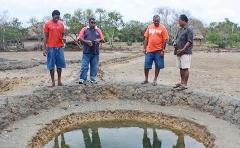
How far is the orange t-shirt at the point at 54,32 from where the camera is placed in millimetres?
8906

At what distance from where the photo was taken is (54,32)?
29.3 feet

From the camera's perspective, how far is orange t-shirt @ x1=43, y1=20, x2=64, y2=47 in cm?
891

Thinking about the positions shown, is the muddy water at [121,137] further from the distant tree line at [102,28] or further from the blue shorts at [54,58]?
the distant tree line at [102,28]

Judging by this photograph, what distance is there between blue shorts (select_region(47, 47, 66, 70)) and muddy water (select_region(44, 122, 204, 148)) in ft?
5.67

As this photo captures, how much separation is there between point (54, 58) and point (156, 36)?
8.06 ft

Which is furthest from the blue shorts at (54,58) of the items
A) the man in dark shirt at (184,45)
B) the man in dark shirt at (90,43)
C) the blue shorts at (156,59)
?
the man in dark shirt at (184,45)

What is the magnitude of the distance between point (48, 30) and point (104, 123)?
8.06 feet

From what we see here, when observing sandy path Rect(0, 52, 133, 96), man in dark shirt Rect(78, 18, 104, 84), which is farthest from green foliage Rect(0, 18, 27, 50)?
man in dark shirt Rect(78, 18, 104, 84)

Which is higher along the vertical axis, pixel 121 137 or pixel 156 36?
pixel 156 36

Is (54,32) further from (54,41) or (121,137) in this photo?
(121,137)

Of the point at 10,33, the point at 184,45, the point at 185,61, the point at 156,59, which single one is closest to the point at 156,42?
the point at 156,59

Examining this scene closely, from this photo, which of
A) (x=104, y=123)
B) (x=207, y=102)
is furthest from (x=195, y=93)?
(x=104, y=123)

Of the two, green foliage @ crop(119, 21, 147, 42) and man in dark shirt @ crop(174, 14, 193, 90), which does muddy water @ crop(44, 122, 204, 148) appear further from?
green foliage @ crop(119, 21, 147, 42)

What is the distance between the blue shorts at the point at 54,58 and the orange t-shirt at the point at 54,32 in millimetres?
128
